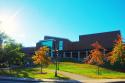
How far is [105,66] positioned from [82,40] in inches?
879

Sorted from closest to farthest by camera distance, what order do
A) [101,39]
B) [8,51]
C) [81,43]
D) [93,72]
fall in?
[93,72] < [8,51] < [101,39] < [81,43]

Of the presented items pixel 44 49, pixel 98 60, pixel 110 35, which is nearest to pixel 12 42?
pixel 44 49

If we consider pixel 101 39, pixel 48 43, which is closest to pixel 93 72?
pixel 101 39

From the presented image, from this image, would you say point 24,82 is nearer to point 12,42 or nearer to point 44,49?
point 44,49

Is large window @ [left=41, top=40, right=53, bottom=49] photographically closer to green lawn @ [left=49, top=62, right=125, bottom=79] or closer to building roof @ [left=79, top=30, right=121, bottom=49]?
building roof @ [left=79, top=30, right=121, bottom=49]

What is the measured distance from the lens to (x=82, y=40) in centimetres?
8856

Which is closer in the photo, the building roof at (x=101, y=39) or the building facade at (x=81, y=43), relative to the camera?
the building roof at (x=101, y=39)

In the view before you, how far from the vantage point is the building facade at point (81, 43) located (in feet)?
263

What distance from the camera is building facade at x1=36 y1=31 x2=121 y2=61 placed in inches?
3159

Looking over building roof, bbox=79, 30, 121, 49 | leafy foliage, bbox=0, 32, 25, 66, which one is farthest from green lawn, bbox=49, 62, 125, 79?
building roof, bbox=79, 30, 121, 49

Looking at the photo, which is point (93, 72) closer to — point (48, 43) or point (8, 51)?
point (8, 51)

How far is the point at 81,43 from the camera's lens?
89.2 m

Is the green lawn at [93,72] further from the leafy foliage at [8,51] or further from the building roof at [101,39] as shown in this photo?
the building roof at [101,39]

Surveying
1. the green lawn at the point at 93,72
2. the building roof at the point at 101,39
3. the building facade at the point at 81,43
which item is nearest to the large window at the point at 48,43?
the building facade at the point at 81,43
